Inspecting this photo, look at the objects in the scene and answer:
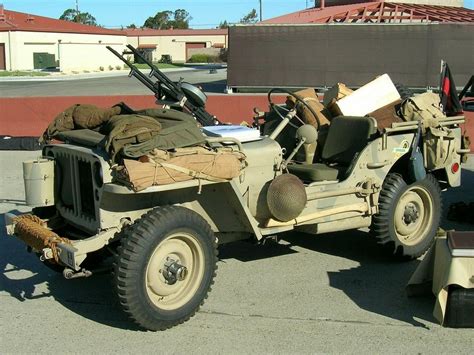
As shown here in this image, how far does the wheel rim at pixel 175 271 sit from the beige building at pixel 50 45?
5093cm

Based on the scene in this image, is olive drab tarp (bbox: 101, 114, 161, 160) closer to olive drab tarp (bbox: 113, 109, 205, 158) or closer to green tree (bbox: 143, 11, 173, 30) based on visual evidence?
olive drab tarp (bbox: 113, 109, 205, 158)

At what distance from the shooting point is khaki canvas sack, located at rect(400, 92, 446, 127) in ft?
18.6

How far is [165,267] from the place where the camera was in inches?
165

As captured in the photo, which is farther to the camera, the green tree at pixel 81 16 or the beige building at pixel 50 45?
the green tree at pixel 81 16

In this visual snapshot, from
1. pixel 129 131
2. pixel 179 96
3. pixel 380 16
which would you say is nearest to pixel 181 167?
pixel 129 131

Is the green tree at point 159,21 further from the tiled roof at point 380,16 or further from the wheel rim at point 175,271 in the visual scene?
the wheel rim at point 175,271

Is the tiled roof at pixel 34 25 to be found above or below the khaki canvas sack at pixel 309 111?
above

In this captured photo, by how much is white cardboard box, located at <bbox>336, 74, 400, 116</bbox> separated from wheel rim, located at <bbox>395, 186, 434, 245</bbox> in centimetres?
82

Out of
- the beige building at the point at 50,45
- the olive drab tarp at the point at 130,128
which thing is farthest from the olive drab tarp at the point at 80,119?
the beige building at the point at 50,45

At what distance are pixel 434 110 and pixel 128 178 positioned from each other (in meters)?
3.22

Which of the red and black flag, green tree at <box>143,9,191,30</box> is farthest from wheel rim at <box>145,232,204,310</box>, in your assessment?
green tree at <box>143,9,191,30</box>

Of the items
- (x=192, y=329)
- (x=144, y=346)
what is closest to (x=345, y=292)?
(x=192, y=329)

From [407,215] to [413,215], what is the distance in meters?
0.08

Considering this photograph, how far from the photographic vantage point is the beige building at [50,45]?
55.4 m
